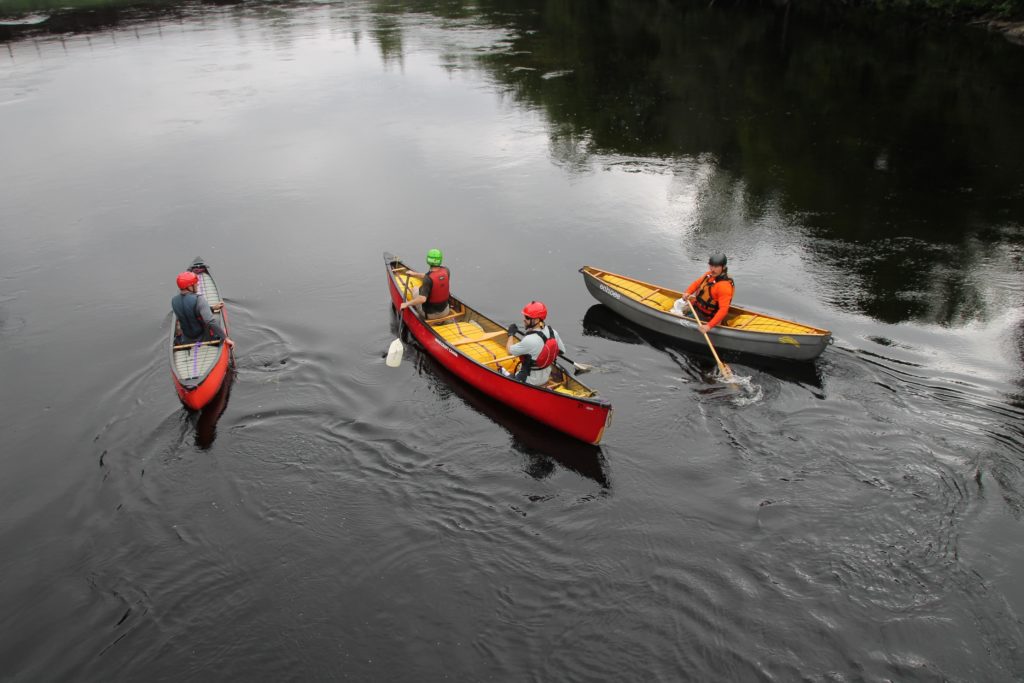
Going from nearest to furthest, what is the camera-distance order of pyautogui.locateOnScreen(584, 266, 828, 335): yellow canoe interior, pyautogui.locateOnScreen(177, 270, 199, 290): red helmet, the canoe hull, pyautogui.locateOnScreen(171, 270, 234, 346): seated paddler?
1. pyautogui.locateOnScreen(177, 270, 199, 290): red helmet
2. pyautogui.locateOnScreen(171, 270, 234, 346): seated paddler
3. the canoe hull
4. pyautogui.locateOnScreen(584, 266, 828, 335): yellow canoe interior

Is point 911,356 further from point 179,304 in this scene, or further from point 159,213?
point 159,213

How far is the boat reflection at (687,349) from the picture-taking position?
47.6 feet

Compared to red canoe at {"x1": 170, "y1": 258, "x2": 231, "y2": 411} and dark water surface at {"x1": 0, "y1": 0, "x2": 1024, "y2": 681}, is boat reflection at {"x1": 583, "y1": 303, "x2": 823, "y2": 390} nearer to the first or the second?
dark water surface at {"x1": 0, "y1": 0, "x2": 1024, "y2": 681}

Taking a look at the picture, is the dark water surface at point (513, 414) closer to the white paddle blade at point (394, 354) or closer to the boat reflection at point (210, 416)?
the boat reflection at point (210, 416)

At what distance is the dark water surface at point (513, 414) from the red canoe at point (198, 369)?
0.48m

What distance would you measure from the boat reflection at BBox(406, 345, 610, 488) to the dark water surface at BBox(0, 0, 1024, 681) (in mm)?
72

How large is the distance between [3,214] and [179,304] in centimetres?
1269

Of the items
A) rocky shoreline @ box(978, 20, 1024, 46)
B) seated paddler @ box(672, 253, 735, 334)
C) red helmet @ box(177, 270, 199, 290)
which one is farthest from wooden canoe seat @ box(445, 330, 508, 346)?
rocky shoreline @ box(978, 20, 1024, 46)

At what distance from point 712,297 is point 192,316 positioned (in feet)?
33.3

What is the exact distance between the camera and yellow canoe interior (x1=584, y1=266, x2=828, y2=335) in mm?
14633

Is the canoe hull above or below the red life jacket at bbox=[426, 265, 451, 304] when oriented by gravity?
below

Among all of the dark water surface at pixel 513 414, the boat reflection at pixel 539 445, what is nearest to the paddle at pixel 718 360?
the dark water surface at pixel 513 414

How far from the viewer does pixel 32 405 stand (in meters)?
14.0

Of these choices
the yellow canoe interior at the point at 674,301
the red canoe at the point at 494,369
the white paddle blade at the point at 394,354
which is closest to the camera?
the red canoe at the point at 494,369
